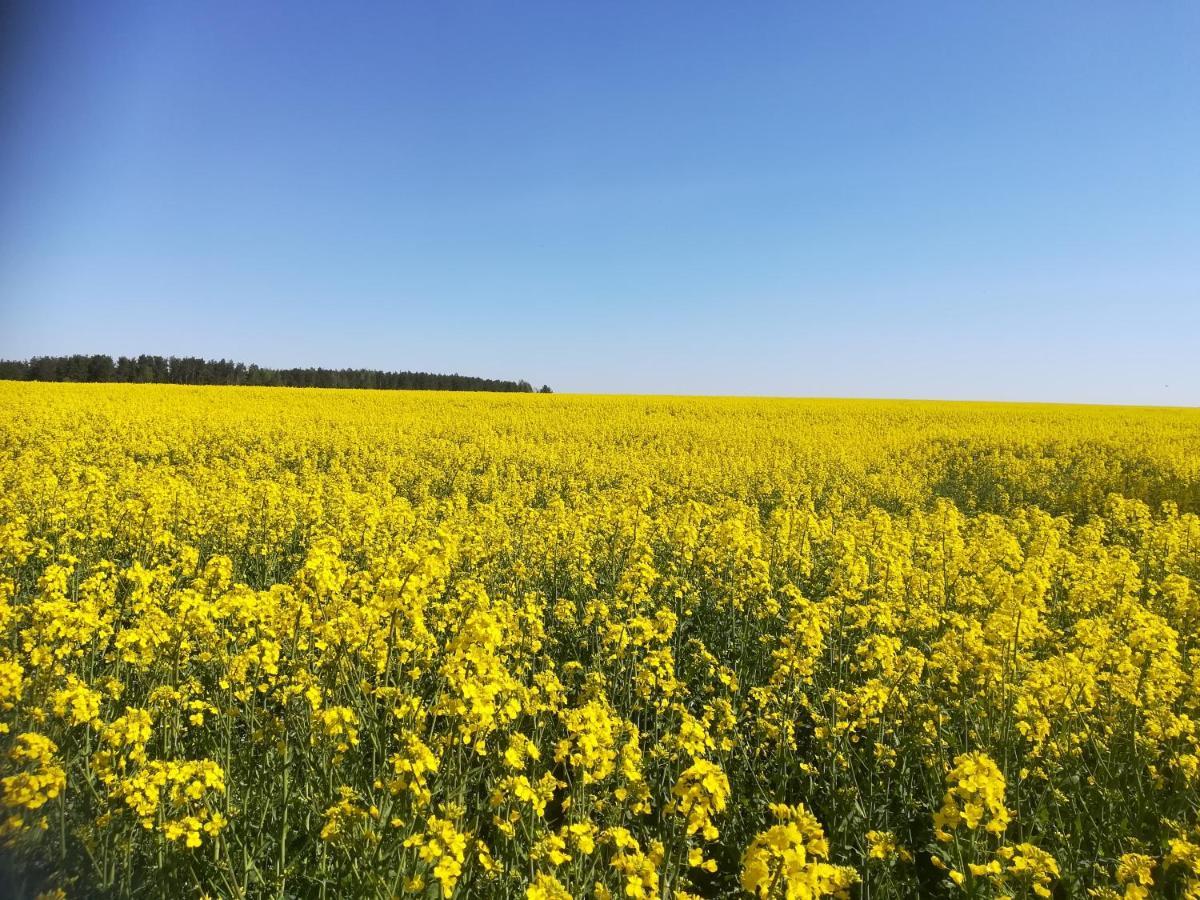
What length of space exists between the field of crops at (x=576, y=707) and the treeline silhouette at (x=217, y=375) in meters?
45.3

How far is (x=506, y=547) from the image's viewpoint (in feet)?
22.5

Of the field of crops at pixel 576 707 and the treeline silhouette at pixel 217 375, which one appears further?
the treeline silhouette at pixel 217 375

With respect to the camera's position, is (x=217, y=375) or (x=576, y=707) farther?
(x=217, y=375)

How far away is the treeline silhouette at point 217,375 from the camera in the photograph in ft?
173

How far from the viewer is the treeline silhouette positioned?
52656 mm

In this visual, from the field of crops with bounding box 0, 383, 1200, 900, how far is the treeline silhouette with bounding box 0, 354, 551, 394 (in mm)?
45337

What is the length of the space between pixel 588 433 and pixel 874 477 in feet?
30.5

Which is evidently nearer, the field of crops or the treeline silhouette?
the field of crops

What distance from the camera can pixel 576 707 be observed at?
414cm

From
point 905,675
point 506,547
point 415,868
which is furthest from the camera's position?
point 506,547

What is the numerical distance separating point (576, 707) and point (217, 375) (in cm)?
6772

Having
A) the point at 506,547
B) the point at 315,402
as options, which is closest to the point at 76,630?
the point at 506,547

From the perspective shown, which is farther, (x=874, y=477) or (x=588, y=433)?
(x=588, y=433)

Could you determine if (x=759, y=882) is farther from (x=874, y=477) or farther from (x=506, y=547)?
(x=874, y=477)
